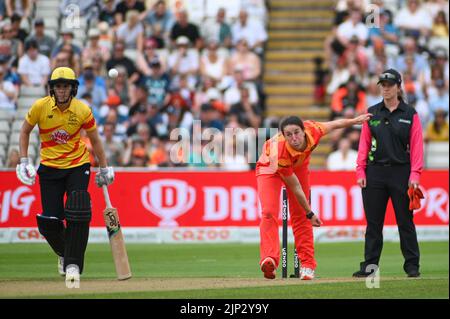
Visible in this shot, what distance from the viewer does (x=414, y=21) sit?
2488cm

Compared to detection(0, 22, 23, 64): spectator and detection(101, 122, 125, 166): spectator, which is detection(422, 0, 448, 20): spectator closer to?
detection(101, 122, 125, 166): spectator

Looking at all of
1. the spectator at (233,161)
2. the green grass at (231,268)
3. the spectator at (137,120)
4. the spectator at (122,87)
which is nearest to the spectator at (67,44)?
the spectator at (122,87)

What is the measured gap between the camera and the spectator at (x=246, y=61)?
955 inches

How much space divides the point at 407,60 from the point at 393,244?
5.65m

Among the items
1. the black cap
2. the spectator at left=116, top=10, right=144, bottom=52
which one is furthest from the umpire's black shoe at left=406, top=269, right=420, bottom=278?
the spectator at left=116, top=10, right=144, bottom=52

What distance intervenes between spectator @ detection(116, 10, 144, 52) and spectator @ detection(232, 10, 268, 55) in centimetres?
215

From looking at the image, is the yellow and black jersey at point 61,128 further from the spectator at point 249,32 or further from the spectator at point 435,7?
the spectator at point 435,7

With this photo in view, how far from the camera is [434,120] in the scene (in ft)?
75.0

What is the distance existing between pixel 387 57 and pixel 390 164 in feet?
38.6

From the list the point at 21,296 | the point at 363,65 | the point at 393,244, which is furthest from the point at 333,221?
the point at 21,296

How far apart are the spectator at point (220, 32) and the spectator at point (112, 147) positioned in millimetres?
4210

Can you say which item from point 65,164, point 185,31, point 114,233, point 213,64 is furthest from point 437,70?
point 65,164

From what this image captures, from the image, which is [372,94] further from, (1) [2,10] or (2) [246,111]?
(1) [2,10]
